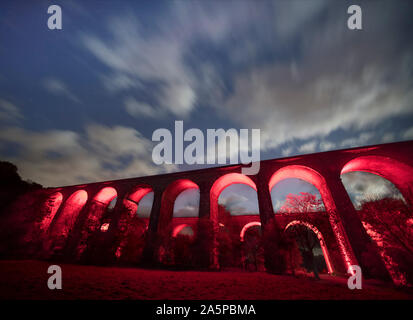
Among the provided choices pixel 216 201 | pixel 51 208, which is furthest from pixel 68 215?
pixel 216 201

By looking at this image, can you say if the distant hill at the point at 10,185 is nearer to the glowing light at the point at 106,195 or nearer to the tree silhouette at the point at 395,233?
the glowing light at the point at 106,195

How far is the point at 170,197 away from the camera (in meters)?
22.7

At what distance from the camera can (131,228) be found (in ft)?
63.0

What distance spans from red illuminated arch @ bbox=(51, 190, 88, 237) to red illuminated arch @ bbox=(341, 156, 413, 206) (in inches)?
1486

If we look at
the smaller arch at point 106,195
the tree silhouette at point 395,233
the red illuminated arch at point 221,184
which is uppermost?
the smaller arch at point 106,195

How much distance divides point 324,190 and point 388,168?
628 cm

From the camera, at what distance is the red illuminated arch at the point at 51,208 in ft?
78.7

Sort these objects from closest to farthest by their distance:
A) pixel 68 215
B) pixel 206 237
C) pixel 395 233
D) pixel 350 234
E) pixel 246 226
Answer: pixel 395 233
pixel 350 234
pixel 206 237
pixel 68 215
pixel 246 226

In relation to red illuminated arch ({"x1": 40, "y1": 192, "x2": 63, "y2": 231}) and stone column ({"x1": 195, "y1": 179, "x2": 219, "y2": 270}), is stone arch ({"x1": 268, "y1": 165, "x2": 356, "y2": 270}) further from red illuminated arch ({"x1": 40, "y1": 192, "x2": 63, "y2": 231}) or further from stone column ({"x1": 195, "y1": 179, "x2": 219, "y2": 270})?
red illuminated arch ({"x1": 40, "y1": 192, "x2": 63, "y2": 231})

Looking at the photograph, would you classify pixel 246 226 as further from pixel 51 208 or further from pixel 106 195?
pixel 51 208

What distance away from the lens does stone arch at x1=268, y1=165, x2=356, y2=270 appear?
13.7m

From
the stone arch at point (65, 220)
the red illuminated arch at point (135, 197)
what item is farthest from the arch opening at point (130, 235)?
the stone arch at point (65, 220)

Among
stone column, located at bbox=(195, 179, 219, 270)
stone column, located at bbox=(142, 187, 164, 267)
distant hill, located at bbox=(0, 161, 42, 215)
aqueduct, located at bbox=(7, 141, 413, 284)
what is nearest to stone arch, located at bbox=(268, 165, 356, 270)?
aqueduct, located at bbox=(7, 141, 413, 284)

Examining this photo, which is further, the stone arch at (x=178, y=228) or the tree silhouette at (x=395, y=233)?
the stone arch at (x=178, y=228)
